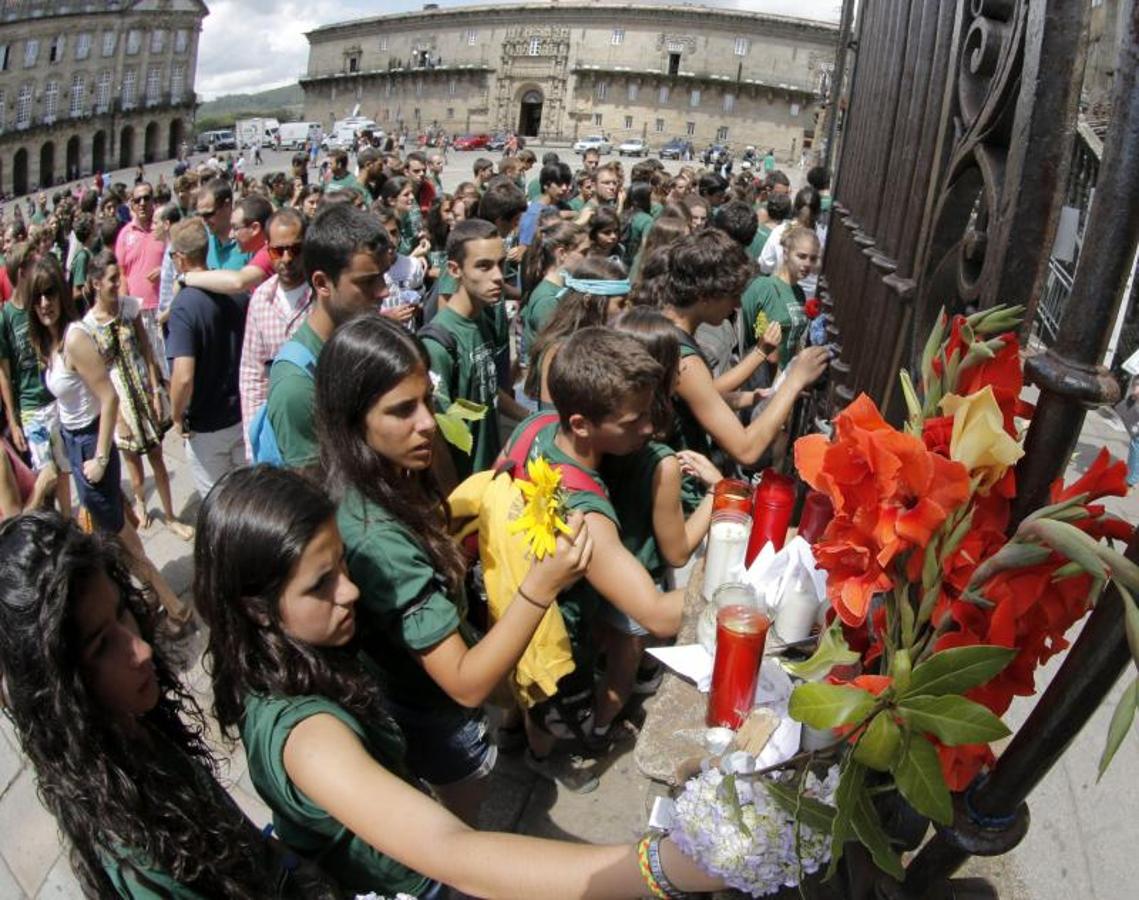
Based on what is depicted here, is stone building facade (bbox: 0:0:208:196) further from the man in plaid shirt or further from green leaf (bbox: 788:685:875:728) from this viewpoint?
green leaf (bbox: 788:685:875:728)

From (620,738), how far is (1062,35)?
287 centimetres

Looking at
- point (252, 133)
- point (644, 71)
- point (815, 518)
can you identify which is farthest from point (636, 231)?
point (644, 71)

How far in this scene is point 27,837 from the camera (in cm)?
294

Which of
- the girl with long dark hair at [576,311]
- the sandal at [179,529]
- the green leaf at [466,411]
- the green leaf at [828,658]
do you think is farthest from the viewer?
the sandal at [179,529]

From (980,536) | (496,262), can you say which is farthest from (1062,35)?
(496,262)

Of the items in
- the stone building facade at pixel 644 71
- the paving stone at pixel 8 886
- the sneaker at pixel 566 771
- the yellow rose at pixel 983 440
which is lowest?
the paving stone at pixel 8 886

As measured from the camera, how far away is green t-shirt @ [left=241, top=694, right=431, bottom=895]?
5.13 ft

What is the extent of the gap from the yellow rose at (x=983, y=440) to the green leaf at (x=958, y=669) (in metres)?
0.19

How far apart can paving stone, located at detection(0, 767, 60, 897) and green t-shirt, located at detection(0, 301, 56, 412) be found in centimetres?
191

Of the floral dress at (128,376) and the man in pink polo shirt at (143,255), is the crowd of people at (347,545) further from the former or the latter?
the man in pink polo shirt at (143,255)

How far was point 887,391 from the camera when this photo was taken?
6.13 feet

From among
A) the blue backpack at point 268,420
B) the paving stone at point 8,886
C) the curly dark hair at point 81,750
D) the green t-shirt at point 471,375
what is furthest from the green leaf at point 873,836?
the paving stone at point 8,886

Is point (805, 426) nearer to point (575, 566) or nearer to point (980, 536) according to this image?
point (575, 566)

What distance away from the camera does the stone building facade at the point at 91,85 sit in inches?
2056
